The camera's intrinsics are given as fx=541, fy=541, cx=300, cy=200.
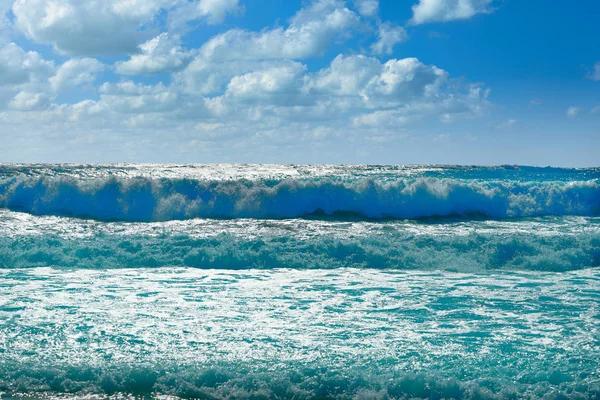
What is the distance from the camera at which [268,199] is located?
901 inches

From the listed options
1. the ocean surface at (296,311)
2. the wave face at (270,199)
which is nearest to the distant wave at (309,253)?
the ocean surface at (296,311)

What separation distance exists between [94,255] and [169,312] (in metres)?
5.36

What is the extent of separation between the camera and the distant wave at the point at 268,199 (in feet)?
72.2

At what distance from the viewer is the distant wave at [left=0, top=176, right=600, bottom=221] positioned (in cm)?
2202

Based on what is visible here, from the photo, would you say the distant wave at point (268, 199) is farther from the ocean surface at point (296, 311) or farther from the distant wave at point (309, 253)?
the distant wave at point (309, 253)

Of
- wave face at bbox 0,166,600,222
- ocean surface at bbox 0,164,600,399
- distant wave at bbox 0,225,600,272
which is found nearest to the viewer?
ocean surface at bbox 0,164,600,399

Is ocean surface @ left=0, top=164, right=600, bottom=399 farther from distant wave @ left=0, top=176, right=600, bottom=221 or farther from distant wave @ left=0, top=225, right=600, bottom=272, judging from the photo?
distant wave @ left=0, top=176, right=600, bottom=221

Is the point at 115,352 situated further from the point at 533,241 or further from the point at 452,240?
the point at 533,241

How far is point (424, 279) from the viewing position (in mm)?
10500

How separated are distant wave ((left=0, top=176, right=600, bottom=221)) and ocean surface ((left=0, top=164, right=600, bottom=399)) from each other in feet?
9.50

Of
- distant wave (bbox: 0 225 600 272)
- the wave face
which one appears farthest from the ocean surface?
the wave face

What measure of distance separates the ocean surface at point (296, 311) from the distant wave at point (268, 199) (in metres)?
2.89

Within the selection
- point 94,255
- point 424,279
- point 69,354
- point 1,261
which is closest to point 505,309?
point 424,279

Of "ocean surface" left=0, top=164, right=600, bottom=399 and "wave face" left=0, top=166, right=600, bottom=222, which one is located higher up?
"wave face" left=0, top=166, right=600, bottom=222
